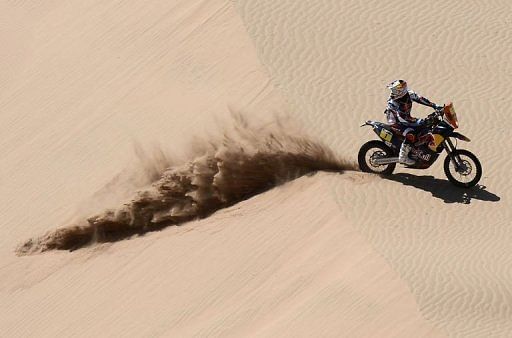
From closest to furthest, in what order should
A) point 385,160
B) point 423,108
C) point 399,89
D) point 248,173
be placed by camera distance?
point 399,89, point 385,160, point 248,173, point 423,108

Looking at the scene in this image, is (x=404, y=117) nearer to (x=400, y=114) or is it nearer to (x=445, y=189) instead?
(x=400, y=114)

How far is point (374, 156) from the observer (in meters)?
15.3


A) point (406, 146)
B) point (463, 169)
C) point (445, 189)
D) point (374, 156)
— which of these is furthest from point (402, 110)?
point (445, 189)

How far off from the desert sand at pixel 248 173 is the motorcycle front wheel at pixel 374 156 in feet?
0.50

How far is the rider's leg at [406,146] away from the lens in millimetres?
14852

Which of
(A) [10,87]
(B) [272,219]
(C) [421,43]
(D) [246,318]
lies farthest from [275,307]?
(A) [10,87]

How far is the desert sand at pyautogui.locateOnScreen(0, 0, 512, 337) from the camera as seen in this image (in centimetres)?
1282

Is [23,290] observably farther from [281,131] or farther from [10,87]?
[10,87]

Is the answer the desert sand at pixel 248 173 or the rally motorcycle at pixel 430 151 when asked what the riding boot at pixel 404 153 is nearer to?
the rally motorcycle at pixel 430 151

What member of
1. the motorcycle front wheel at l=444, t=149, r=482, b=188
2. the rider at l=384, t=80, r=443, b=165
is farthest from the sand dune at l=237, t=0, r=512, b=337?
the rider at l=384, t=80, r=443, b=165

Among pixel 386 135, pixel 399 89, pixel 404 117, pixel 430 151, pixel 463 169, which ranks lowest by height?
pixel 463 169

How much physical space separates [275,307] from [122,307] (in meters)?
2.45

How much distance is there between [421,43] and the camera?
20.1m

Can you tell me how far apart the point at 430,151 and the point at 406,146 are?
331 mm
